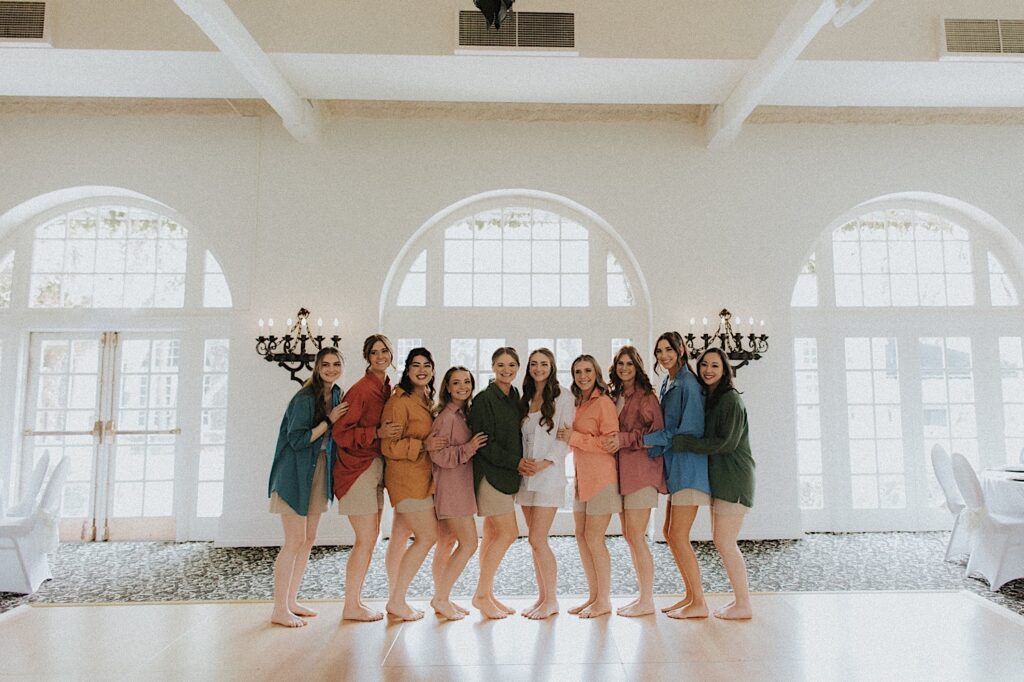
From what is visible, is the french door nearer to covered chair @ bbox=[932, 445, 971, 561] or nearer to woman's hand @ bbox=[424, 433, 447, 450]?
woman's hand @ bbox=[424, 433, 447, 450]

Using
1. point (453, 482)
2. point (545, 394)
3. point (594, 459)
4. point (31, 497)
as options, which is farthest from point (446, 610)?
point (31, 497)

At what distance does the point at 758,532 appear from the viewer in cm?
537

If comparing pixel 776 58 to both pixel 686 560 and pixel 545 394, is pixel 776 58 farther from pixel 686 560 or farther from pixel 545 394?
pixel 686 560

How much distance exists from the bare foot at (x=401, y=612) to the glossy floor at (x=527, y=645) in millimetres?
49

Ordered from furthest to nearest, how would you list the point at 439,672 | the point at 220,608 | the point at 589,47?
the point at 589,47, the point at 220,608, the point at 439,672

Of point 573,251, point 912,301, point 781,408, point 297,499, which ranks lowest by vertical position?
point 297,499

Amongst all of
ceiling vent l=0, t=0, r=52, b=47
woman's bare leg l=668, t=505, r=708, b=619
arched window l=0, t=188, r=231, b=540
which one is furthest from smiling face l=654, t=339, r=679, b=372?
ceiling vent l=0, t=0, r=52, b=47

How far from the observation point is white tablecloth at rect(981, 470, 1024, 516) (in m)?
4.13

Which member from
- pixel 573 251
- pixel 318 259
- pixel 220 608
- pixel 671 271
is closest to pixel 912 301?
pixel 671 271

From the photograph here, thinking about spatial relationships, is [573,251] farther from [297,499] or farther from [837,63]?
[297,499]

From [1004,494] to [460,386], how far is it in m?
3.82

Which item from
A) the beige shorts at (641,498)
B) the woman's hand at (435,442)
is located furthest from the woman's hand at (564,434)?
the woman's hand at (435,442)

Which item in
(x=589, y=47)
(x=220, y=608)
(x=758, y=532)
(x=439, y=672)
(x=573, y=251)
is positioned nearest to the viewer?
(x=439, y=672)

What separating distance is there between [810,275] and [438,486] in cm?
451
